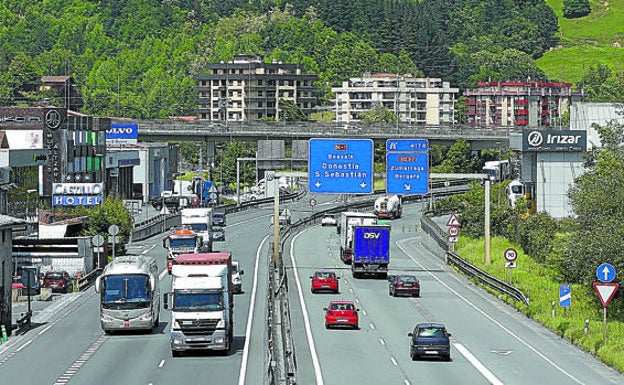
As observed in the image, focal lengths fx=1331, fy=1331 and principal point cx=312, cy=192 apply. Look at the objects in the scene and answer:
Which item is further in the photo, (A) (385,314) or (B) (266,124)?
(B) (266,124)

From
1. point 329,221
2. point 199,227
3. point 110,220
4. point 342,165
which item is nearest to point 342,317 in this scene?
point 342,165

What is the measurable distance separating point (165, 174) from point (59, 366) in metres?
147

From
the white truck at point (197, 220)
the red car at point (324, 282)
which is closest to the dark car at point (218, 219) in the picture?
the white truck at point (197, 220)

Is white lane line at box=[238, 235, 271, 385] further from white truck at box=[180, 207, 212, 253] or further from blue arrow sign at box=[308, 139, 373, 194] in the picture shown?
white truck at box=[180, 207, 212, 253]

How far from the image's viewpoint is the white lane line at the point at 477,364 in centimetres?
4491

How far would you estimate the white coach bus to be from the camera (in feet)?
174

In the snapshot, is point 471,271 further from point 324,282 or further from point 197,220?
point 197,220

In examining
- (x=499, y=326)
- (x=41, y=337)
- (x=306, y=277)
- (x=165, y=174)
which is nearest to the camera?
(x=41, y=337)

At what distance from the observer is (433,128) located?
153 meters

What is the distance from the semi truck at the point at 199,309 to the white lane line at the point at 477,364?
9.07 meters

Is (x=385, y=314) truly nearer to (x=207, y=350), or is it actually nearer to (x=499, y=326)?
(x=499, y=326)

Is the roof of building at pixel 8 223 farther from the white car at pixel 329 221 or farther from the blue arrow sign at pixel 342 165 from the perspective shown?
the white car at pixel 329 221

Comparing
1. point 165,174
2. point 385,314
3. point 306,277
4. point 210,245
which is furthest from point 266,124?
point 385,314

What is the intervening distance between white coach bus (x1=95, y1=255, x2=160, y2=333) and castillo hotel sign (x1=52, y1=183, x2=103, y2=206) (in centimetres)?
5832
